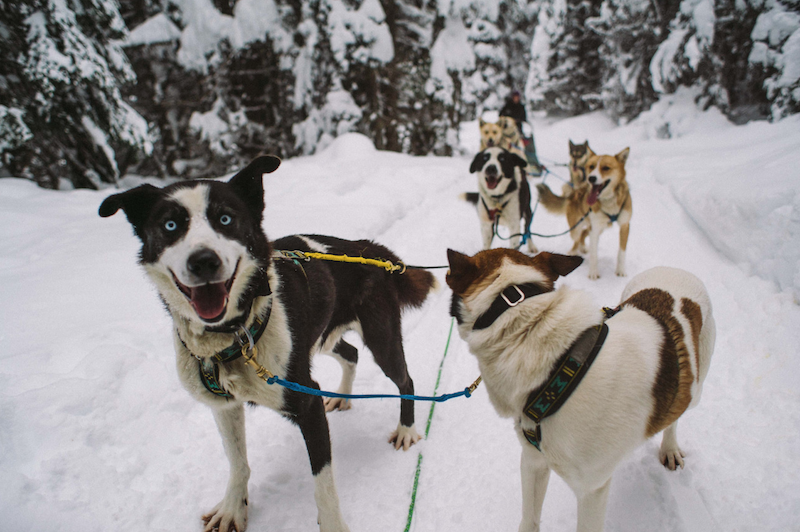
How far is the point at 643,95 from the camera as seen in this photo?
17484mm

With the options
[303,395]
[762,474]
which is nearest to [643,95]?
[762,474]

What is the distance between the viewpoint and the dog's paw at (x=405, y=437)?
252 centimetres

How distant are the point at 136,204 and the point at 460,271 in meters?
1.39

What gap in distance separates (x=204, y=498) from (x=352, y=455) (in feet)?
2.83

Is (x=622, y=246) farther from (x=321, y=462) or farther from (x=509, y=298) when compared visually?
(x=321, y=462)

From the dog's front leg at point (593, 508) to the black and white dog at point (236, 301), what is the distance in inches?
44.2

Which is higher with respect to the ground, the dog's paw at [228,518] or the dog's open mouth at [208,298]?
the dog's open mouth at [208,298]

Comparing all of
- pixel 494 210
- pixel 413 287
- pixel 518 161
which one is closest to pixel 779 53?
pixel 518 161

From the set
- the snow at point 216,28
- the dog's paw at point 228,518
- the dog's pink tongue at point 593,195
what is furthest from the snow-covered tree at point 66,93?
the dog's pink tongue at point 593,195

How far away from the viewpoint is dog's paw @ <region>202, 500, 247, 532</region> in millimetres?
1975

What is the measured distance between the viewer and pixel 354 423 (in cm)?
278

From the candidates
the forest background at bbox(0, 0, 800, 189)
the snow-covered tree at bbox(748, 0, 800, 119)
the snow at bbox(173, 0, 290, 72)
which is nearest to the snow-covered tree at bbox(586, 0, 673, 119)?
the forest background at bbox(0, 0, 800, 189)

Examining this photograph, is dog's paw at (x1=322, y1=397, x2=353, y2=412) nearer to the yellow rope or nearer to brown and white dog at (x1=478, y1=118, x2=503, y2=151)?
the yellow rope

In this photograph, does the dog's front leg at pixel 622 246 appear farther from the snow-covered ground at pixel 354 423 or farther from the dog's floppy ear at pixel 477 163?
the dog's floppy ear at pixel 477 163
